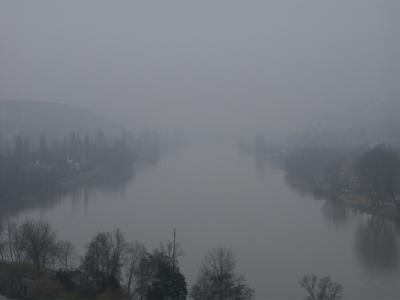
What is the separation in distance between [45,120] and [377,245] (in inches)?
646

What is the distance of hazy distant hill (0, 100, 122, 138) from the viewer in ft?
51.5

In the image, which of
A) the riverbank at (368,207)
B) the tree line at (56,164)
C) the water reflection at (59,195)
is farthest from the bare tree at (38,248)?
the riverbank at (368,207)

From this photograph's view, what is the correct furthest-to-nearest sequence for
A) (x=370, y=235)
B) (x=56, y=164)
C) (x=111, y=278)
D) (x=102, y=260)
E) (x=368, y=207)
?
(x=56, y=164)
(x=368, y=207)
(x=370, y=235)
(x=102, y=260)
(x=111, y=278)

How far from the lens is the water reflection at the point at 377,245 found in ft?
11.3

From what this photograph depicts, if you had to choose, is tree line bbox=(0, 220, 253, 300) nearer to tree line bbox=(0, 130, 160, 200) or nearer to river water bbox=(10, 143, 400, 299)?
river water bbox=(10, 143, 400, 299)

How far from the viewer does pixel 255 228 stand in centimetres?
433

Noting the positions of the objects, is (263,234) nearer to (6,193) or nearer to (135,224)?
(135,224)

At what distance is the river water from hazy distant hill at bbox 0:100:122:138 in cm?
981

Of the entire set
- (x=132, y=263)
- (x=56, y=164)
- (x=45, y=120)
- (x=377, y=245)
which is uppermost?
(x=45, y=120)

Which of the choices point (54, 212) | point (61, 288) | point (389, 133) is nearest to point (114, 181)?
point (54, 212)

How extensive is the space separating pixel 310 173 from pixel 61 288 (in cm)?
670

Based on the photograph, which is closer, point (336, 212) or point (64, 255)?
point (64, 255)

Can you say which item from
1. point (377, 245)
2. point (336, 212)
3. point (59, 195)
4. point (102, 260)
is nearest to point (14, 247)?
point (102, 260)

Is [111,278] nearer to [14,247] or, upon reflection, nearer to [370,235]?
[14,247]
